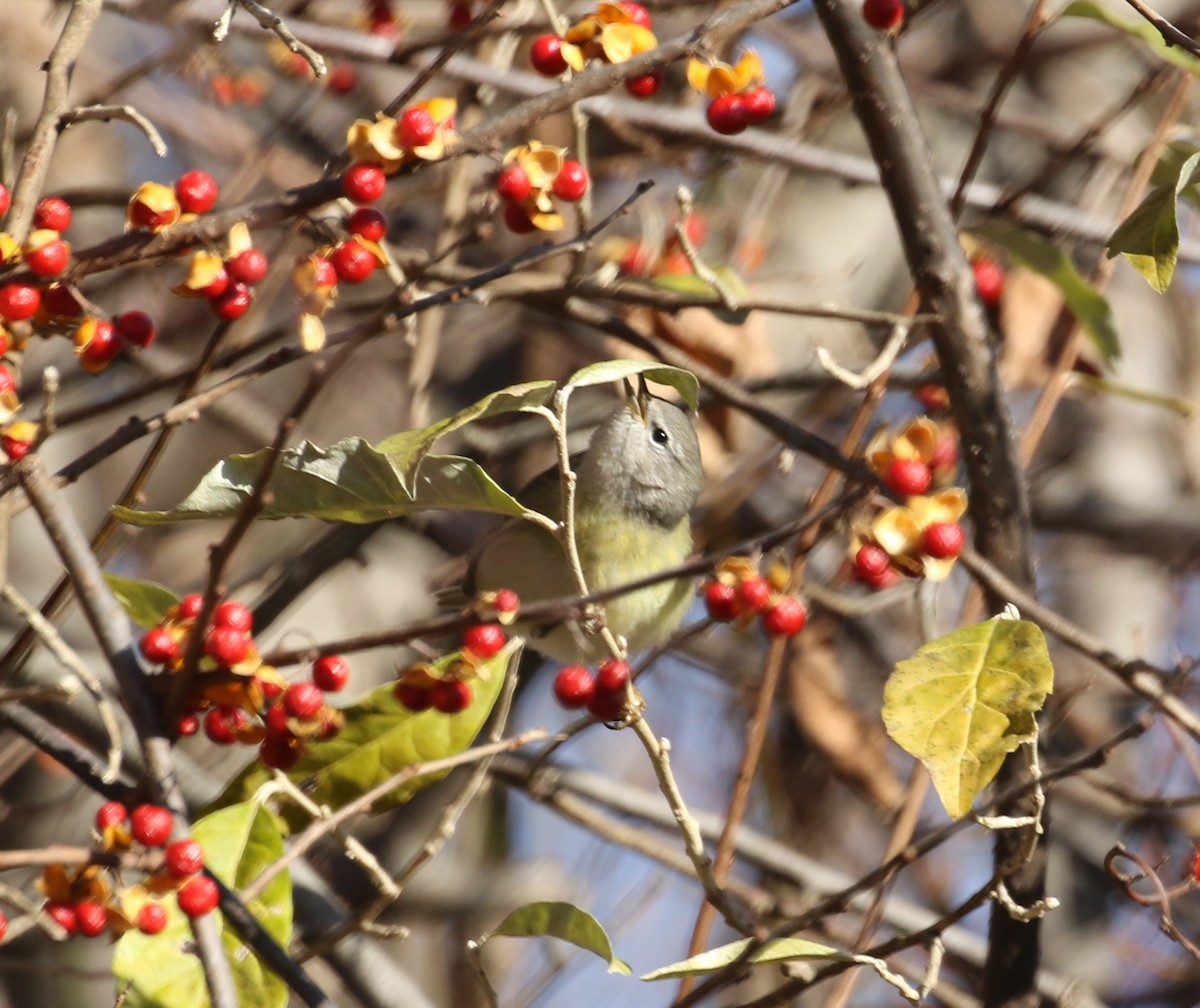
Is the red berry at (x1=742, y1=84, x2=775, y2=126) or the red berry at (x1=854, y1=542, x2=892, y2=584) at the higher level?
the red berry at (x1=742, y1=84, x2=775, y2=126)

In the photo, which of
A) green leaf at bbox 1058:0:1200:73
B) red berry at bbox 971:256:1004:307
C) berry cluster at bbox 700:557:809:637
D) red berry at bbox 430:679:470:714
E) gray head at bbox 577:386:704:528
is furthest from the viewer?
red berry at bbox 971:256:1004:307

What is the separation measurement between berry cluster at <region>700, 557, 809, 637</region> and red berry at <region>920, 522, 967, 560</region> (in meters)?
0.27

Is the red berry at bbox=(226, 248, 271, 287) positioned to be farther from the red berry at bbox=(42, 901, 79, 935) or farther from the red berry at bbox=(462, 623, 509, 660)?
the red berry at bbox=(42, 901, 79, 935)

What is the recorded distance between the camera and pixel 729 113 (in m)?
1.91

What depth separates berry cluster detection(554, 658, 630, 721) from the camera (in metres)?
1.80

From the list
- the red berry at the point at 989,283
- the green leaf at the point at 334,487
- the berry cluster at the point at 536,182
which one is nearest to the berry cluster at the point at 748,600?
the green leaf at the point at 334,487

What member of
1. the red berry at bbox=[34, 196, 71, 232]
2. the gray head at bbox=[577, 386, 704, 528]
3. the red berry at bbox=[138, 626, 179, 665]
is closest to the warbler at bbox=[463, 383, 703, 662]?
the gray head at bbox=[577, 386, 704, 528]

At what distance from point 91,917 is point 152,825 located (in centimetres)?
22

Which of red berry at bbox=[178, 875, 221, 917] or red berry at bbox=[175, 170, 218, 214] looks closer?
red berry at bbox=[178, 875, 221, 917]

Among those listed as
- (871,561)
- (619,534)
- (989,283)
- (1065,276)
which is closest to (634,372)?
(871,561)

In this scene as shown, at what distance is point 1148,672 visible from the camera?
192 cm

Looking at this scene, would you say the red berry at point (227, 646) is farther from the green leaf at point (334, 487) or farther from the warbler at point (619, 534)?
the warbler at point (619, 534)

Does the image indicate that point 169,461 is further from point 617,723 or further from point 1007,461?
point 1007,461

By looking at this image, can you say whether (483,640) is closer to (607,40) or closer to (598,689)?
(598,689)
